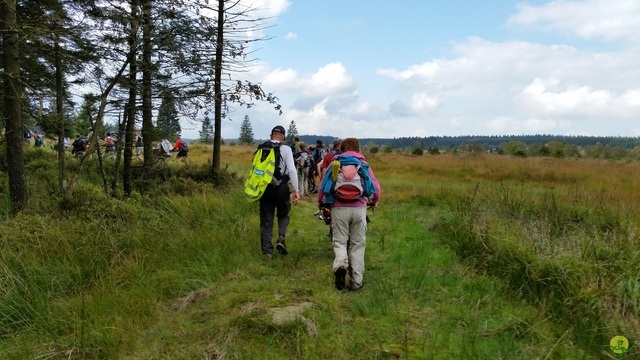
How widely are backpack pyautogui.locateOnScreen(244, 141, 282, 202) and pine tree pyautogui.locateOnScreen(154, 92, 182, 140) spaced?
209 inches

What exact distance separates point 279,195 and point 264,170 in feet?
1.56

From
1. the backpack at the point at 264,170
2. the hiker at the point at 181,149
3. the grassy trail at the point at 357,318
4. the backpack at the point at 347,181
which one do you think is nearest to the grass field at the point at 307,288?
the grassy trail at the point at 357,318

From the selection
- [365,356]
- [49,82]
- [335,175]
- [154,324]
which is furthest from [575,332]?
[49,82]

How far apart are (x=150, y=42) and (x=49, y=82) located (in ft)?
22.5

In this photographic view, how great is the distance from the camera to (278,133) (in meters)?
6.04

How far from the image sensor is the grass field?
3432mm

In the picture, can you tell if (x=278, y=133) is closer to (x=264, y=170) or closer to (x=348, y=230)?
(x=264, y=170)

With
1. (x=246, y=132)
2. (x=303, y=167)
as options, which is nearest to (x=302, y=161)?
(x=303, y=167)

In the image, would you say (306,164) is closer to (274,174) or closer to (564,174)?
(274,174)

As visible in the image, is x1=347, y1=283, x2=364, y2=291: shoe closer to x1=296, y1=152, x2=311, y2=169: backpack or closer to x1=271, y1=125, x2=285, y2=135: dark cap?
x1=271, y1=125, x2=285, y2=135: dark cap

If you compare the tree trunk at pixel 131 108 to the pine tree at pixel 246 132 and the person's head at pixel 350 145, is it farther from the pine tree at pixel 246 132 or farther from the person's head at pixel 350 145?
the pine tree at pixel 246 132

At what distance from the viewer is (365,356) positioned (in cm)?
328

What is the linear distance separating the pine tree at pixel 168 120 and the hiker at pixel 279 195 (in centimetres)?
531

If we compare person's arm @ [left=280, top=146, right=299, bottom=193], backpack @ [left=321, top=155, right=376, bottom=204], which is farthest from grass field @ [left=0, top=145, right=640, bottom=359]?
person's arm @ [left=280, top=146, right=299, bottom=193]
